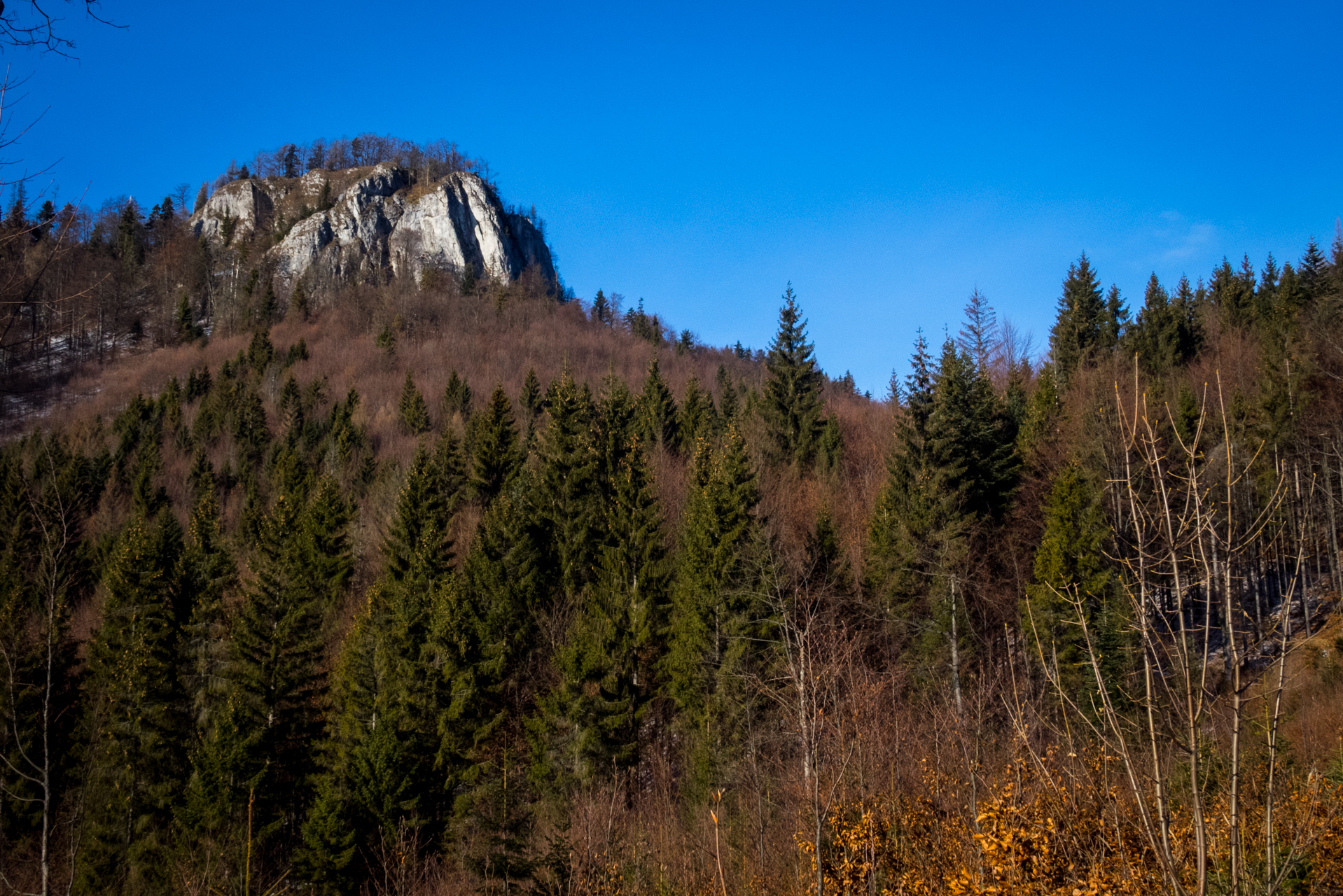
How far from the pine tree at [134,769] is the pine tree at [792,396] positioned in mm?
30094

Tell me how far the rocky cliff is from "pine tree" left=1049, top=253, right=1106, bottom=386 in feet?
260

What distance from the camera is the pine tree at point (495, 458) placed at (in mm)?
38094

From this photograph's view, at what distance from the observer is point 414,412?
57906mm

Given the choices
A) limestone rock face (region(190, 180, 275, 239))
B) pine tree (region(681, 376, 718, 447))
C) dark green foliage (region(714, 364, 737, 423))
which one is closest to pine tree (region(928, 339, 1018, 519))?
pine tree (region(681, 376, 718, 447))

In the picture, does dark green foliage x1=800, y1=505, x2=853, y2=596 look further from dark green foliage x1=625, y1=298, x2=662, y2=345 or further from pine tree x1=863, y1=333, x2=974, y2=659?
dark green foliage x1=625, y1=298, x2=662, y2=345

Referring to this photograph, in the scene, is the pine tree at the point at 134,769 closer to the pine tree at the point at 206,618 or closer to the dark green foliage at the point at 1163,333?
the pine tree at the point at 206,618

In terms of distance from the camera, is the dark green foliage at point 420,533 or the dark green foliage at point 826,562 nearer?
the dark green foliage at point 826,562

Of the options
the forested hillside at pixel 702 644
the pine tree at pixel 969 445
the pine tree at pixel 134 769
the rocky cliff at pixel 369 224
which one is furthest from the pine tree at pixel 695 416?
the rocky cliff at pixel 369 224

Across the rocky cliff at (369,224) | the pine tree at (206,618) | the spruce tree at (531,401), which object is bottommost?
the pine tree at (206,618)

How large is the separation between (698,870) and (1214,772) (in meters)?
8.40

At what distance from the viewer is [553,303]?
100625 mm

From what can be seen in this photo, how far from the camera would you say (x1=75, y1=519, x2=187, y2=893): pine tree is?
2077 cm

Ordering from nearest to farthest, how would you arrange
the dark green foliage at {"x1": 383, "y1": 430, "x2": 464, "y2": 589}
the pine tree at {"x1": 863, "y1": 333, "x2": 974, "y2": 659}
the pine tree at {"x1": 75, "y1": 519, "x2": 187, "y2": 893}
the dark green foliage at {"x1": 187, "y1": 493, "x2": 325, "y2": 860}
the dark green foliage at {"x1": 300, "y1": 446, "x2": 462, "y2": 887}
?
1. the dark green foliage at {"x1": 300, "y1": 446, "x2": 462, "y2": 887}
2. the dark green foliage at {"x1": 187, "y1": 493, "x2": 325, "y2": 860}
3. the pine tree at {"x1": 75, "y1": 519, "x2": 187, "y2": 893}
4. the pine tree at {"x1": 863, "y1": 333, "x2": 974, "y2": 659}
5. the dark green foliage at {"x1": 383, "y1": 430, "x2": 464, "y2": 589}

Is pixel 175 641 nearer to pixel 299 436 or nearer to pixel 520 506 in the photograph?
pixel 520 506
